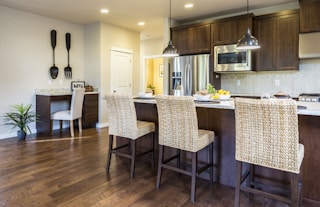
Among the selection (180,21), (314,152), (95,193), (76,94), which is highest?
(180,21)

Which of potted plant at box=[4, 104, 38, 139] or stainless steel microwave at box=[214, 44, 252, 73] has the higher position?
stainless steel microwave at box=[214, 44, 252, 73]

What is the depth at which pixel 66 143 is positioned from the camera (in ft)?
14.0

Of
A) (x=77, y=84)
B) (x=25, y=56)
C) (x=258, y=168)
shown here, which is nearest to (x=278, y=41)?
(x=258, y=168)

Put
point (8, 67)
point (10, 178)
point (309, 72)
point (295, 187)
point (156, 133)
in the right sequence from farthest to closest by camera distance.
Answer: point (8, 67)
point (309, 72)
point (156, 133)
point (10, 178)
point (295, 187)

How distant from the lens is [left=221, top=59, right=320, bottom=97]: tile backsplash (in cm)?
413

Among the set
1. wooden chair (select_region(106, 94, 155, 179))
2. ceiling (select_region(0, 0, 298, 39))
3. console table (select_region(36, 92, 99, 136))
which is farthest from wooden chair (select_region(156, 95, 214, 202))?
console table (select_region(36, 92, 99, 136))

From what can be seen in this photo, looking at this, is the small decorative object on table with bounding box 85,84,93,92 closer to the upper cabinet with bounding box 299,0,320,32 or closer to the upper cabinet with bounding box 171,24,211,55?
the upper cabinet with bounding box 171,24,211,55

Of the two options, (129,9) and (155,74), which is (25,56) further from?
(155,74)

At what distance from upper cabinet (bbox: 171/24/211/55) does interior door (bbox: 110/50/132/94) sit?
1.66 meters

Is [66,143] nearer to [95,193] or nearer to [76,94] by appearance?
[76,94]

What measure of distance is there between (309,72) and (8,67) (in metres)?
5.89

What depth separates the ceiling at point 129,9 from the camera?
14.0 feet

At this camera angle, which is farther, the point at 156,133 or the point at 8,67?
Answer: the point at 8,67

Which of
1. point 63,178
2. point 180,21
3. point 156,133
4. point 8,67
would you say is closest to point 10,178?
point 63,178
